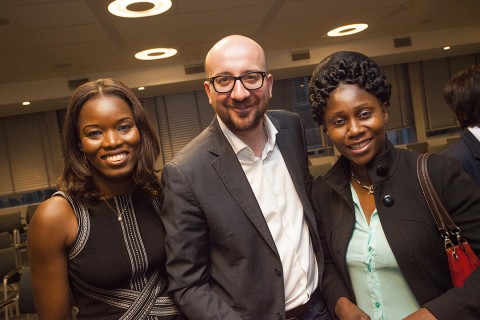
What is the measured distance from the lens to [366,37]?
8.12 metres

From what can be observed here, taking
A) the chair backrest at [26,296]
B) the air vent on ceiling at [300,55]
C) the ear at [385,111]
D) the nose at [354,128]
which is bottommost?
the chair backrest at [26,296]

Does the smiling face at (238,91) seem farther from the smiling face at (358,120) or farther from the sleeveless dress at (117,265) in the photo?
the sleeveless dress at (117,265)

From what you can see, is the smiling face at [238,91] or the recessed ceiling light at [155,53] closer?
the smiling face at [238,91]

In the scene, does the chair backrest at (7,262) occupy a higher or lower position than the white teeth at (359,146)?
lower

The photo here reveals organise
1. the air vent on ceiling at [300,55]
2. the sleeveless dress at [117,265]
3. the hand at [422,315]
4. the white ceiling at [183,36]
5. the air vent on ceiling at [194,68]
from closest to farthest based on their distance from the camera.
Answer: the hand at [422,315]
the sleeveless dress at [117,265]
the white ceiling at [183,36]
the air vent on ceiling at [194,68]
the air vent on ceiling at [300,55]

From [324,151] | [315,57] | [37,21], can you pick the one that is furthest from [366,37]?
[37,21]

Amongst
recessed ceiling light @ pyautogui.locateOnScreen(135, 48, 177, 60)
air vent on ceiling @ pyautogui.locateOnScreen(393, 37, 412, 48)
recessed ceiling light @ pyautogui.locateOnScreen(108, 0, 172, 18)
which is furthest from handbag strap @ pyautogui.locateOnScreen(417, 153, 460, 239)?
air vent on ceiling @ pyautogui.locateOnScreen(393, 37, 412, 48)

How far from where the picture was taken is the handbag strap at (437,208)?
126 centimetres

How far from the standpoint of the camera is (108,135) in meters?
1.48

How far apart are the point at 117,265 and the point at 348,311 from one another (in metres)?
0.84

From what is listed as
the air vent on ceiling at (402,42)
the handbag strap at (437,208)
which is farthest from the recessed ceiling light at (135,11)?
the air vent on ceiling at (402,42)

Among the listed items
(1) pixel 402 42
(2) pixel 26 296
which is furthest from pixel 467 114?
(1) pixel 402 42

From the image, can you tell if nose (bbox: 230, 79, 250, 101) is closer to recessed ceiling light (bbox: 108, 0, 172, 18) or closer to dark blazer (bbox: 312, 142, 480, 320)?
dark blazer (bbox: 312, 142, 480, 320)

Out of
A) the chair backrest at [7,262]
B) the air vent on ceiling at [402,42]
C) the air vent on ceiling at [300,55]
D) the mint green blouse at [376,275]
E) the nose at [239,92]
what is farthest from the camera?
the air vent on ceiling at [402,42]
